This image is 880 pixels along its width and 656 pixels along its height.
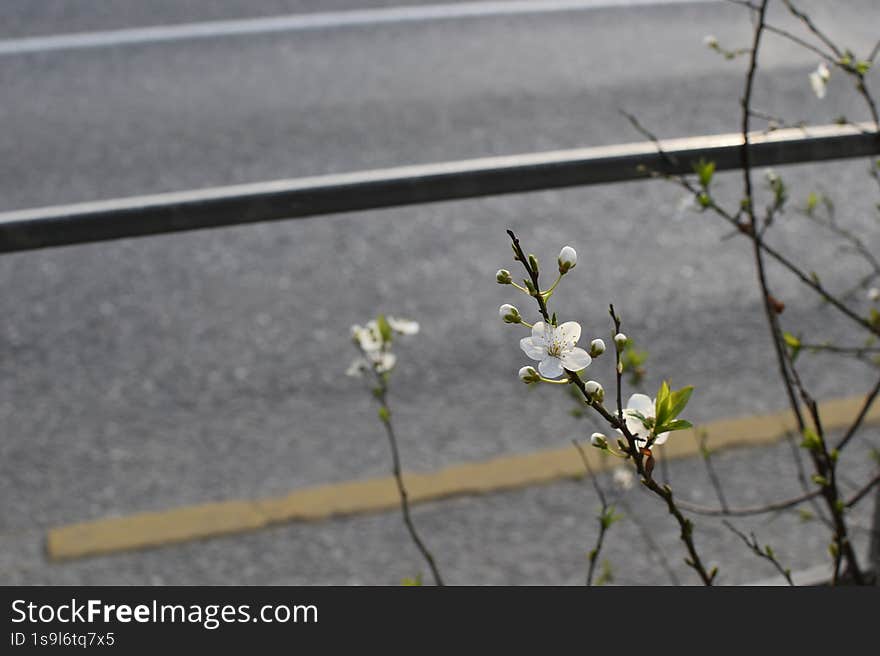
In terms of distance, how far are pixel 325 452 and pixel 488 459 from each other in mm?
521

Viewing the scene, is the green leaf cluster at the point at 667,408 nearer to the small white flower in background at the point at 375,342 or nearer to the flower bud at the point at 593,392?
the flower bud at the point at 593,392

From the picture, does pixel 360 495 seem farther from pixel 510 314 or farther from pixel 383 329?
pixel 510 314

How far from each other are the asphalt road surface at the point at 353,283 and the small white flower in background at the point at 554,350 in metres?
2.11

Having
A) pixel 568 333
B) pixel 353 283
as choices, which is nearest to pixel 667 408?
pixel 568 333

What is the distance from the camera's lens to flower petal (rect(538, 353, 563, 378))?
1033 mm

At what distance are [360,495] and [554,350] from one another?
7.97 feet

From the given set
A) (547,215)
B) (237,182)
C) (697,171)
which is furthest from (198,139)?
(697,171)

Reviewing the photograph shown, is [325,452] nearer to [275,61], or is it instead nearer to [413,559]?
[413,559]

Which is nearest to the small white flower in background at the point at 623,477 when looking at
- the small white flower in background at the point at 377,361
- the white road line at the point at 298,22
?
the small white flower in background at the point at 377,361

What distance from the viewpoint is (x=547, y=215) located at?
5.08 metres

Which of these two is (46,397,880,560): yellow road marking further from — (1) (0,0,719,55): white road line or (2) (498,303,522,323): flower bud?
(1) (0,0,719,55): white road line

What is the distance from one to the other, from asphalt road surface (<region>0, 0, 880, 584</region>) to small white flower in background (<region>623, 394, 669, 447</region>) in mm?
2022

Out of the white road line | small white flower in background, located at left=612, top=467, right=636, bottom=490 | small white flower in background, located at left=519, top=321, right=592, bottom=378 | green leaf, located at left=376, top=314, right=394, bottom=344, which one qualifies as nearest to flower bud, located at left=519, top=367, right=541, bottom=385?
small white flower in background, located at left=519, top=321, right=592, bottom=378

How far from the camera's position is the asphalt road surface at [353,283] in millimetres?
3369
